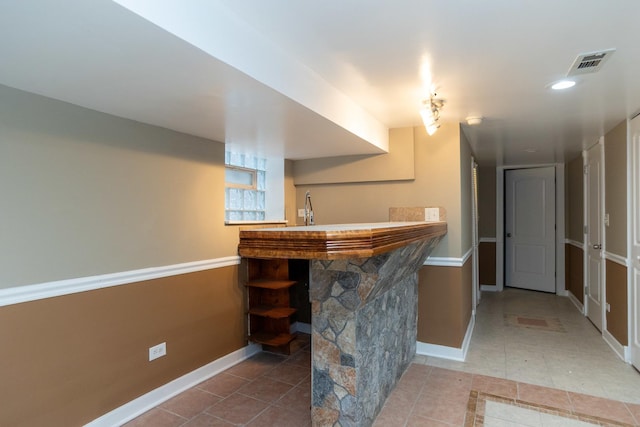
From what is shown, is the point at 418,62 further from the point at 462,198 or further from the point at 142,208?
the point at 142,208

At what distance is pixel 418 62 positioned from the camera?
1905 mm

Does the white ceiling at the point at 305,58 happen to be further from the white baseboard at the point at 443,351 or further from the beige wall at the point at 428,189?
the white baseboard at the point at 443,351

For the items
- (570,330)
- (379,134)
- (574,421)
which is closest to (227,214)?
(379,134)

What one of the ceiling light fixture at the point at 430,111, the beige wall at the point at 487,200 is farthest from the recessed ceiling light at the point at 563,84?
the beige wall at the point at 487,200

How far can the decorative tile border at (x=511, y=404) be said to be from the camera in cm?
217

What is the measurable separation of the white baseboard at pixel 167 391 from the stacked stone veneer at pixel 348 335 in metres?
1.15

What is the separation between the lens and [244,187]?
354 centimetres

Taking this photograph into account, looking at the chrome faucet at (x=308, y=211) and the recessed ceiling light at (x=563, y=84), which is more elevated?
the recessed ceiling light at (x=563, y=84)

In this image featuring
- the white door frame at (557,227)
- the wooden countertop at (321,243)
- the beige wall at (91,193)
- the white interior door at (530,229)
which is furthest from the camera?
the white interior door at (530,229)

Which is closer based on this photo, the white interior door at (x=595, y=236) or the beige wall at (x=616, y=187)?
the beige wall at (x=616, y=187)

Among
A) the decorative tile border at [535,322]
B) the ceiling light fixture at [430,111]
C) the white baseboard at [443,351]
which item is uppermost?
the ceiling light fixture at [430,111]

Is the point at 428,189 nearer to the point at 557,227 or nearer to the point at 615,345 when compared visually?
the point at 615,345

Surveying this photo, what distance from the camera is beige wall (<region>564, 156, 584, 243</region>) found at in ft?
15.1

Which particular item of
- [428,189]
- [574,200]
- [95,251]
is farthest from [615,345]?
[95,251]
